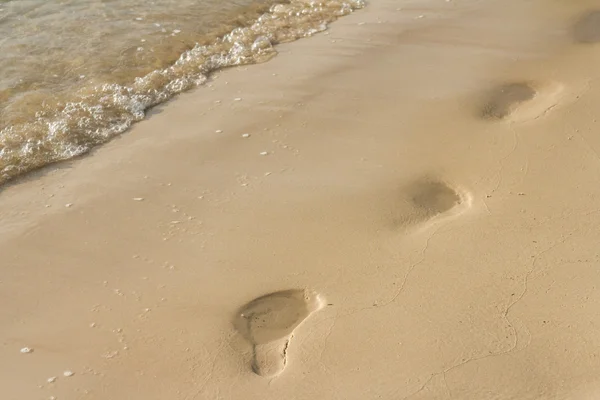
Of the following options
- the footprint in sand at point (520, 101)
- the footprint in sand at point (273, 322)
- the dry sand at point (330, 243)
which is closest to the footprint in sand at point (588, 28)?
the dry sand at point (330, 243)

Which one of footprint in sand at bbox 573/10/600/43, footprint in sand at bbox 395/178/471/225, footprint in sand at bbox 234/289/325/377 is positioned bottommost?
footprint in sand at bbox 234/289/325/377

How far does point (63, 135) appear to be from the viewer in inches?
190

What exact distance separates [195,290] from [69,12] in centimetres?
435

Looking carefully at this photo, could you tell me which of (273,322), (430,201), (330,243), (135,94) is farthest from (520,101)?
(135,94)

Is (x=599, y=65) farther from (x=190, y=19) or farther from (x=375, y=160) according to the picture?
(x=190, y=19)

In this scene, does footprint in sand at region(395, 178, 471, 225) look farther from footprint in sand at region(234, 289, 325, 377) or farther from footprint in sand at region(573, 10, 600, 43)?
footprint in sand at region(573, 10, 600, 43)

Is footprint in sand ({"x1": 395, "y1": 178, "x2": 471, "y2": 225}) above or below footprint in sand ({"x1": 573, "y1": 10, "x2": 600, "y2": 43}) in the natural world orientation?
below

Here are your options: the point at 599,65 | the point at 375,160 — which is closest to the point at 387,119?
the point at 375,160

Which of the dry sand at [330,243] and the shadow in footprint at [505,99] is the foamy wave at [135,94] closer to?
the dry sand at [330,243]

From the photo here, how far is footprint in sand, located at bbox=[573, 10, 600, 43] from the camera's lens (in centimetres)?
550

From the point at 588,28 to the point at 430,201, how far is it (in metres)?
2.92

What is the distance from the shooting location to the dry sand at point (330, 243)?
2.87 meters

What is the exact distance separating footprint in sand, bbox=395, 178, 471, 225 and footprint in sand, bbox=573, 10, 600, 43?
2.45m

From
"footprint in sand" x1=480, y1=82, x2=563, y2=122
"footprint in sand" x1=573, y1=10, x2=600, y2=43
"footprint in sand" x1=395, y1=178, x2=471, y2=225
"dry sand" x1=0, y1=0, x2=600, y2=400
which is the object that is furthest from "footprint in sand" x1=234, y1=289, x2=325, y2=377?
"footprint in sand" x1=573, y1=10, x2=600, y2=43
